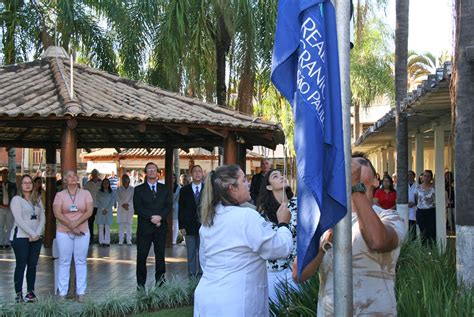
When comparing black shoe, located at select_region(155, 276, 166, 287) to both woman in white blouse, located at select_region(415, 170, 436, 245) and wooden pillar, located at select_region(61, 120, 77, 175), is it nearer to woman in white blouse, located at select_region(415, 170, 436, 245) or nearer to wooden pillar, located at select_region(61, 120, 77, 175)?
wooden pillar, located at select_region(61, 120, 77, 175)

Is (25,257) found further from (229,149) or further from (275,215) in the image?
(275,215)

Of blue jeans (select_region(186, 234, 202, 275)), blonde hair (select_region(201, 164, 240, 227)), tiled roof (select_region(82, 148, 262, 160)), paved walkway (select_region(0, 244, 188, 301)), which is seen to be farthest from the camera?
tiled roof (select_region(82, 148, 262, 160))

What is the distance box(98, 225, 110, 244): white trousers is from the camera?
55.0 feet

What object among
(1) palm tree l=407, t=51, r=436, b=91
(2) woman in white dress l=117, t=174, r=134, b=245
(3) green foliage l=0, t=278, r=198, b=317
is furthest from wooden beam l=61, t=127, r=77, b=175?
(1) palm tree l=407, t=51, r=436, b=91

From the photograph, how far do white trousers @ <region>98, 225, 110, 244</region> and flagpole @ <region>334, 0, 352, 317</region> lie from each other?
14.1 meters

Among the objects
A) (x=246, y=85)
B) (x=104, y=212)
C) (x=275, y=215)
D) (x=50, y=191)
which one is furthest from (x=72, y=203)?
(x=246, y=85)

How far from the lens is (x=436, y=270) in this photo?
6.82 meters

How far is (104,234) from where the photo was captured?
55.3 feet

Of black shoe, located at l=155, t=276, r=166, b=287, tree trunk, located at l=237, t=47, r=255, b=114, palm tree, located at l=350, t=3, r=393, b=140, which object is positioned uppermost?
palm tree, located at l=350, t=3, r=393, b=140

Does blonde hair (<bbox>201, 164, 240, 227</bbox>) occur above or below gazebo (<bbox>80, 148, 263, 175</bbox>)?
below

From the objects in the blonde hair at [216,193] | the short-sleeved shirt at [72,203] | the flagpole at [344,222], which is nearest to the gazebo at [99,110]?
the short-sleeved shirt at [72,203]

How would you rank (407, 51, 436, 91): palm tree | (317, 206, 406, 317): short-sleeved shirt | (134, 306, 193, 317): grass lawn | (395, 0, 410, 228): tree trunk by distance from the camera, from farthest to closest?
(407, 51, 436, 91): palm tree
(395, 0, 410, 228): tree trunk
(134, 306, 193, 317): grass lawn
(317, 206, 406, 317): short-sleeved shirt

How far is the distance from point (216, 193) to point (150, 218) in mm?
6067

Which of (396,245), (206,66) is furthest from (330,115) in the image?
(206,66)
